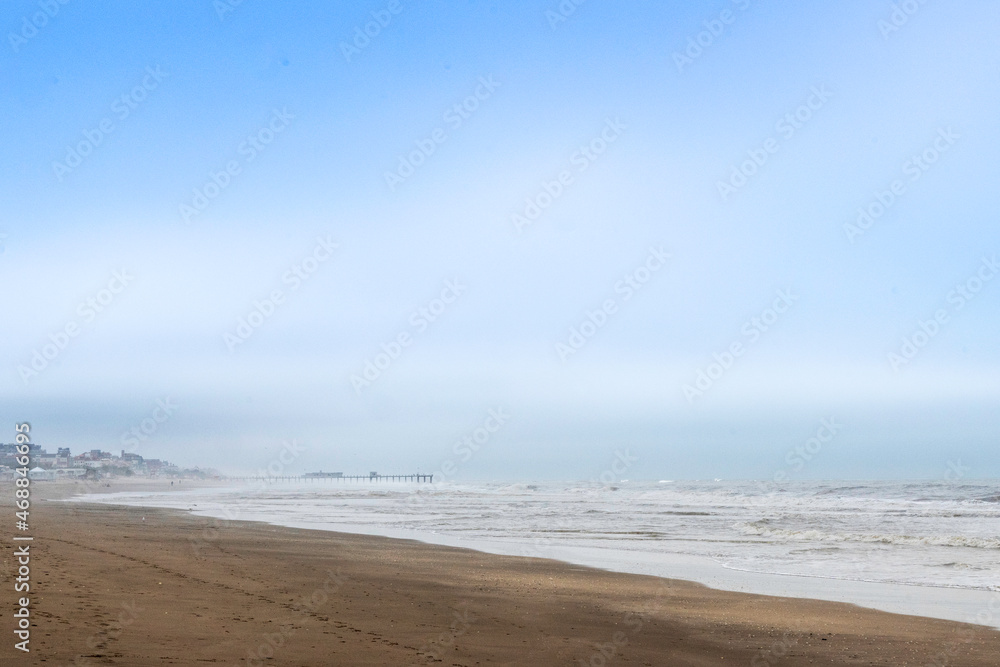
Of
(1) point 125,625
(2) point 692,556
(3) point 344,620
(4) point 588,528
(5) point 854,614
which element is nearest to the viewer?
(1) point 125,625

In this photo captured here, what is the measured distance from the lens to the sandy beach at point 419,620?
29.6 feet

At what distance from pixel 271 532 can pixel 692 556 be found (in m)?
14.1

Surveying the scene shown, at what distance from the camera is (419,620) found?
37.3ft

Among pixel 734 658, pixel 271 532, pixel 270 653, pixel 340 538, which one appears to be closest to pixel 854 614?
pixel 734 658

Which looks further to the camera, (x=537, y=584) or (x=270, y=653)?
(x=537, y=584)

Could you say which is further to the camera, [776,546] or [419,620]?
[776,546]

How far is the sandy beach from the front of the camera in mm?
9031

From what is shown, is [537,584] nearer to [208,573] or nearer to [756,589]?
[756,589]

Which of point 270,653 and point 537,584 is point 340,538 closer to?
point 537,584

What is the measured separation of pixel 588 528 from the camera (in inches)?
1292

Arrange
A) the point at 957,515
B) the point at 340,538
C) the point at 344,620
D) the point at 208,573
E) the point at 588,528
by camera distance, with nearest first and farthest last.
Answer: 1. the point at 344,620
2. the point at 208,573
3. the point at 340,538
4. the point at 588,528
5. the point at 957,515

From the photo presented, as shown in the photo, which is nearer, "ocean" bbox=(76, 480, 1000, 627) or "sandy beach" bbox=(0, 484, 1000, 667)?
"sandy beach" bbox=(0, 484, 1000, 667)

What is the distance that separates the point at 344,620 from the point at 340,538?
15813mm

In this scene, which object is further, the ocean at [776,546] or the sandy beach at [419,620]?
the ocean at [776,546]
